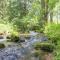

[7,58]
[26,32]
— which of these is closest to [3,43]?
[7,58]

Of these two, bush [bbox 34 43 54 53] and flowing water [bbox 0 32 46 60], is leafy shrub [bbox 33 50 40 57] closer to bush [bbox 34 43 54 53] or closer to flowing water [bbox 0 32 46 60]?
flowing water [bbox 0 32 46 60]

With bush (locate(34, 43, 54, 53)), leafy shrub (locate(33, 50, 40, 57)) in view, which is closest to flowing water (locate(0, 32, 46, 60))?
leafy shrub (locate(33, 50, 40, 57))

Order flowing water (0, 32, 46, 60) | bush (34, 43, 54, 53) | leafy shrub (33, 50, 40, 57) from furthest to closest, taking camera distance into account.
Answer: bush (34, 43, 54, 53) < leafy shrub (33, 50, 40, 57) < flowing water (0, 32, 46, 60)

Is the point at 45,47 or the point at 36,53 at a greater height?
the point at 45,47

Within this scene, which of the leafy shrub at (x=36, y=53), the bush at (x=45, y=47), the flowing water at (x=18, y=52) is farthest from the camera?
the bush at (x=45, y=47)

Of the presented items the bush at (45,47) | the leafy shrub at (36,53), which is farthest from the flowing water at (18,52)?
the bush at (45,47)

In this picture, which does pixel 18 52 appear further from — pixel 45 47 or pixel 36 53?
pixel 45 47

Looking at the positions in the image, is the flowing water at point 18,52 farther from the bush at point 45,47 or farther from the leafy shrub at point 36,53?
the bush at point 45,47

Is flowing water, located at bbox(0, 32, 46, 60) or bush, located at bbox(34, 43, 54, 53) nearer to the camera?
flowing water, located at bbox(0, 32, 46, 60)

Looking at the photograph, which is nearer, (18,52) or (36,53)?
(36,53)

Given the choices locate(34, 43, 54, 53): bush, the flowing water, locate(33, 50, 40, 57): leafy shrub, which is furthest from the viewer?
locate(34, 43, 54, 53): bush

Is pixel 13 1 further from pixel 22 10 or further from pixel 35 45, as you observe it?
pixel 35 45

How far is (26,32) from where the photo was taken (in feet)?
45.9

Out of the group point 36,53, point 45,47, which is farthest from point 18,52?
point 45,47
